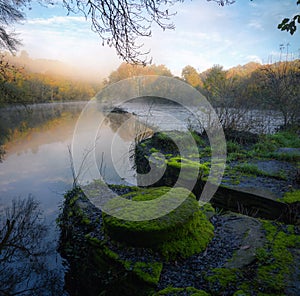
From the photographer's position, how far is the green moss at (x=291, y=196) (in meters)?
3.97

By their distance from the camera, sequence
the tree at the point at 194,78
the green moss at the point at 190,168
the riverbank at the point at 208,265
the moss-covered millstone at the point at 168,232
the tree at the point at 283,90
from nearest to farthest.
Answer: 1. the riverbank at the point at 208,265
2. the moss-covered millstone at the point at 168,232
3. the green moss at the point at 190,168
4. the tree at the point at 283,90
5. the tree at the point at 194,78

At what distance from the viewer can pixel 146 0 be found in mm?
2463

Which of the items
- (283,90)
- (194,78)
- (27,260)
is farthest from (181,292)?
(194,78)

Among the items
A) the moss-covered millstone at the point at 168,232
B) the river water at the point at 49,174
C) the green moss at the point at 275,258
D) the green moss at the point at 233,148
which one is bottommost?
the river water at the point at 49,174

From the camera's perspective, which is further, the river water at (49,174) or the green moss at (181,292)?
the river water at (49,174)

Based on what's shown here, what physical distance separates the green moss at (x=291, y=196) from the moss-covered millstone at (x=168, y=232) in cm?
185

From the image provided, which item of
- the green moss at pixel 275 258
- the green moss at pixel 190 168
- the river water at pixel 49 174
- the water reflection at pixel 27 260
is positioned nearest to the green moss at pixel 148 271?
the green moss at pixel 275 258

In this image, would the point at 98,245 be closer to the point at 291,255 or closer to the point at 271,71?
the point at 291,255

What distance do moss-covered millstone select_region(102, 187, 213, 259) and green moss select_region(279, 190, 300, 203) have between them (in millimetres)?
1851

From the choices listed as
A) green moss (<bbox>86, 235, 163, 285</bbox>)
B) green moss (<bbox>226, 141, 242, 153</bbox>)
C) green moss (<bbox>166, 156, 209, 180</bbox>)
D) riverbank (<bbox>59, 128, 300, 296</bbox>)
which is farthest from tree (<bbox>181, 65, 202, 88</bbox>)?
green moss (<bbox>86, 235, 163, 285</bbox>)

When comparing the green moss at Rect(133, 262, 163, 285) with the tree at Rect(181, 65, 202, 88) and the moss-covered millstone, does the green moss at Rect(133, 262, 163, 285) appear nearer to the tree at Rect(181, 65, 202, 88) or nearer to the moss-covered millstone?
the moss-covered millstone

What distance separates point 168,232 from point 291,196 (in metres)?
2.78

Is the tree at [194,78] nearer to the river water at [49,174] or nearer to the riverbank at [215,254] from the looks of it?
the river water at [49,174]

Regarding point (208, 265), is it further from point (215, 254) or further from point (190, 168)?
point (190, 168)
